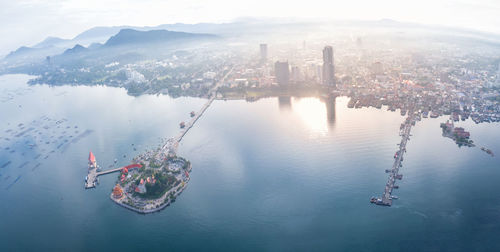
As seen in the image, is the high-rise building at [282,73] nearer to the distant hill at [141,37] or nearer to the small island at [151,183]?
the small island at [151,183]

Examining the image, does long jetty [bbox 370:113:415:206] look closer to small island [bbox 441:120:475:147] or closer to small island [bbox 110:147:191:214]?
small island [bbox 441:120:475:147]

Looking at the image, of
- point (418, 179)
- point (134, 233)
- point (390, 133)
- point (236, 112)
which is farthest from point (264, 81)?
point (134, 233)

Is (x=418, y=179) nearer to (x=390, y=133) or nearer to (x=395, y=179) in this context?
(x=395, y=179)

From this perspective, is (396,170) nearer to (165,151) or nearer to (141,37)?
(165,151)

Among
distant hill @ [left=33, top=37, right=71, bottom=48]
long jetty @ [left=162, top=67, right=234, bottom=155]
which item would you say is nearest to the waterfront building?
long jetty @ [left=162, top=67, right=234, bottom=155]

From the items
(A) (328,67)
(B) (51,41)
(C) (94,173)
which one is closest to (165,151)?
(C) (94,173)

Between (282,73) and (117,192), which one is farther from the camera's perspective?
(282,73)

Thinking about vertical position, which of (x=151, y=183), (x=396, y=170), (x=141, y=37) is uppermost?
(x=141, y=37)

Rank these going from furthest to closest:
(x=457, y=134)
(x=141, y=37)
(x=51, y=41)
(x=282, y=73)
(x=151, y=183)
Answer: (x=51, y=41) → (x=141, y=37) → (x=282, y=73) → (x=457, y=134) → (x=151, y=183)
